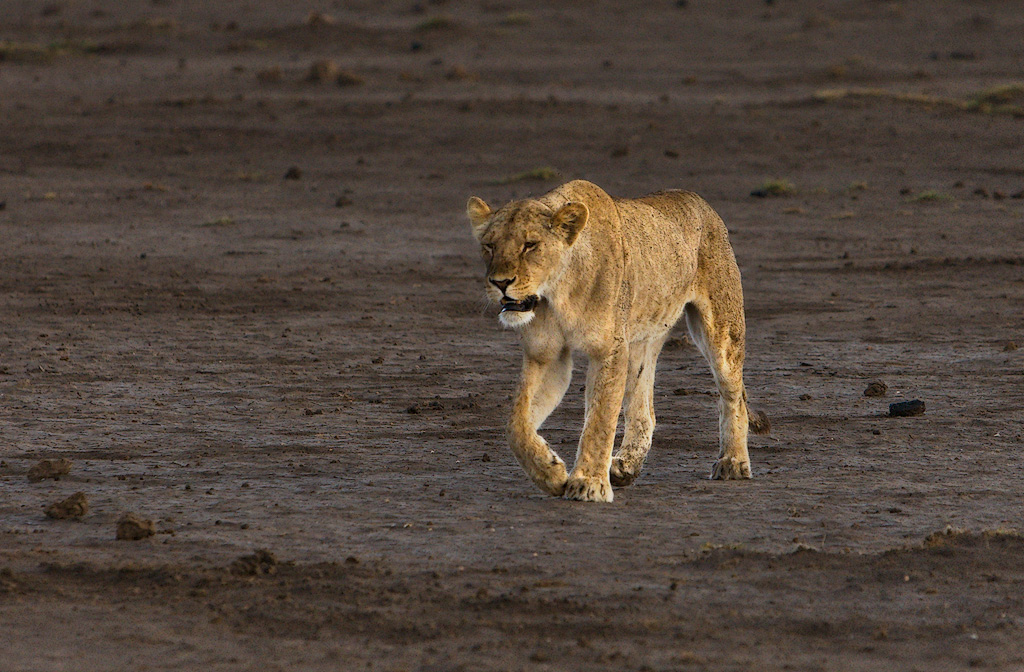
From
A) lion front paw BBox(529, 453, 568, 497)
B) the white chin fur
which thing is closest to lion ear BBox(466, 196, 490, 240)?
the white chin fur

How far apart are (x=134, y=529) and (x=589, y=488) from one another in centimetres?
208

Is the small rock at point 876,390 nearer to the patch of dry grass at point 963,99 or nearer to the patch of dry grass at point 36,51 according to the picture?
the patch of dry grass at point 963,99

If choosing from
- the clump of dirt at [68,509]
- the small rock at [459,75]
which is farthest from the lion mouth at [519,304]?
the small rock at [459,75]

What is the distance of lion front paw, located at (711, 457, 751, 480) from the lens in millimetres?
8500

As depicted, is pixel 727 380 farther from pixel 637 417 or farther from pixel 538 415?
pixel 538 415

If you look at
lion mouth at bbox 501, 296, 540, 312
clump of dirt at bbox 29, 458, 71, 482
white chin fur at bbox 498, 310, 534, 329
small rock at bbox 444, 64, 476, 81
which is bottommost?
clump of dirt at bbox 29, 458, 71, 482

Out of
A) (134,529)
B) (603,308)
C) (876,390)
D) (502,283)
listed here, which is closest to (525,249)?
(502,283)

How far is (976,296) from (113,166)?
1349 centimetres

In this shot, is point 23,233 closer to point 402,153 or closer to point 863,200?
point 402,153

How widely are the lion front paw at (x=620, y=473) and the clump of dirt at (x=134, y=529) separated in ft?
7.66

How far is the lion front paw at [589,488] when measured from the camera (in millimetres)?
7785

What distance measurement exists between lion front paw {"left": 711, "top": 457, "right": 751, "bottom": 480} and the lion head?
1526mm

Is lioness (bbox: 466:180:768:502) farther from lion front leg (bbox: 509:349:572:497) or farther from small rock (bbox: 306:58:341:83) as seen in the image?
small rock (bbox: 306:58:341:83)

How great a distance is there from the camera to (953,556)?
686cm
